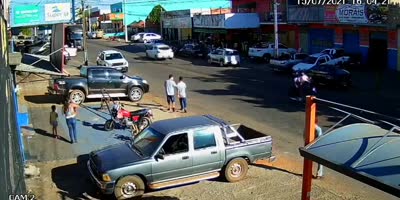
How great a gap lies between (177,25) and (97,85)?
4646 cm

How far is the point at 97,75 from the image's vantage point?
2286 centimetres

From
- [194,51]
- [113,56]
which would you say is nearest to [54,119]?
[113,56]

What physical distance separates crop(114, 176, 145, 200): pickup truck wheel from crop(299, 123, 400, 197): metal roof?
A: 5029 mm

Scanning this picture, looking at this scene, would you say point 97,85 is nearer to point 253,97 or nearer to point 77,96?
point 77,96

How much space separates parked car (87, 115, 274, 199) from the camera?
1069 cm

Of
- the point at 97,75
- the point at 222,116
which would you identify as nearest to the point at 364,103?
the point at 222,116

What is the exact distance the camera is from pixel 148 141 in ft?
37.6

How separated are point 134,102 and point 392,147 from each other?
1803 centimetres

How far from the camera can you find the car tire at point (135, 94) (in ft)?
76.2

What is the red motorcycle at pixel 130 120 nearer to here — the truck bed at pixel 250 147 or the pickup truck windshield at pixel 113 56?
the truck bed at pixel 250 147

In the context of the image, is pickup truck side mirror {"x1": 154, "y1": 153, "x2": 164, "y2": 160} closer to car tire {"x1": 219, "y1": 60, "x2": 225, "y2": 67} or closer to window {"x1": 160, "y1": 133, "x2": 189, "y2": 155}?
window {"x1": 160, "y1": 133, "x2": 189, "y2": 155}

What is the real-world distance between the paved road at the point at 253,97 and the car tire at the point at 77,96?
166 inches

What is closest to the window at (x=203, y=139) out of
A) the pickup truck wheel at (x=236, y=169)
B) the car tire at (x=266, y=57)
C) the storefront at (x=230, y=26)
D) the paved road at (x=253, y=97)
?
the pickup truck wheel at (x=236, y=169)

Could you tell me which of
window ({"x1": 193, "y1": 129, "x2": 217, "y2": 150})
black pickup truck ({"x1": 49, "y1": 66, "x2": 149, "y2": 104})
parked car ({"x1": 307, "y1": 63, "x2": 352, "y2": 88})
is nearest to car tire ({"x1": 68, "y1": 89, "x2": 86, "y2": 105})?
black pickup truck ({"x1": 49, "y1": 66, "x2": 149, "y2": 104})
